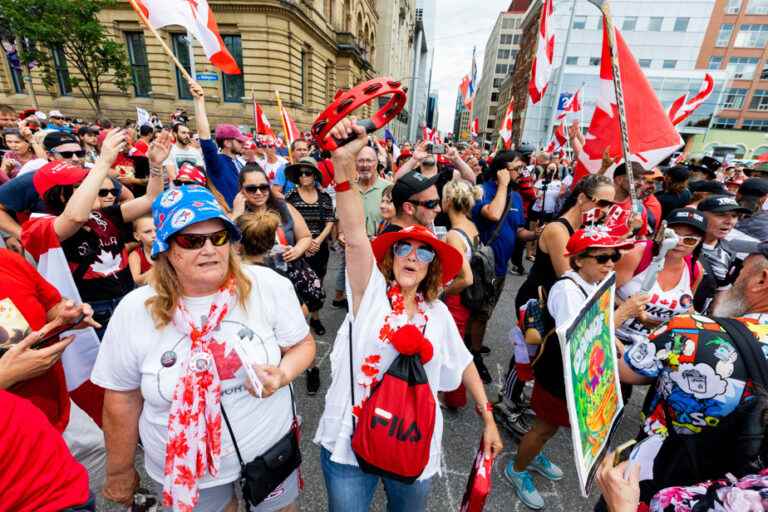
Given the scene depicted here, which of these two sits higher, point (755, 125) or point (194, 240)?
point (755, 125)

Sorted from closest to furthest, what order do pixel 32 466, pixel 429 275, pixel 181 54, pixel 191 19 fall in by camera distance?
pixel 32 466
pixel 429 275
pixel 191 19
pixel 181 54

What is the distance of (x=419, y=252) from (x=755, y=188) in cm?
558

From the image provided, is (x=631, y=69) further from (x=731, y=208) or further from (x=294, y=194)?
(x=294, y=194)

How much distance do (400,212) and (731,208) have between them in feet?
10.5

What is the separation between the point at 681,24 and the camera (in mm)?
39094

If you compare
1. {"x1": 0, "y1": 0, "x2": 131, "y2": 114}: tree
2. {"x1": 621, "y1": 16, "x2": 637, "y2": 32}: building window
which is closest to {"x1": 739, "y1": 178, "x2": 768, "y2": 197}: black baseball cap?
{"x1": 0, "y1": 0, "x2": 131, "y2": 114}: tree

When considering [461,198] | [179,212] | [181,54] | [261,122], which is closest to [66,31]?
[181,54]

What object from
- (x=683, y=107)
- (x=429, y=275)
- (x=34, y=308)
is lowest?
(x=34, y=308)

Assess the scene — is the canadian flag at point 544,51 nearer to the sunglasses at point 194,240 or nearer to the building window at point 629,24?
the sunglasses at point 194,240

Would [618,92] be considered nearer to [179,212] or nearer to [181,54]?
[179,212]

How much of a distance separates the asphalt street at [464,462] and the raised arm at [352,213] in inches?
67.5

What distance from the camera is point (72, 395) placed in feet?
7.00

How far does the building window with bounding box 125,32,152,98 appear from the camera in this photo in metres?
21.0

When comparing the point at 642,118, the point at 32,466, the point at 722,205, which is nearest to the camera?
the point at 32,466
